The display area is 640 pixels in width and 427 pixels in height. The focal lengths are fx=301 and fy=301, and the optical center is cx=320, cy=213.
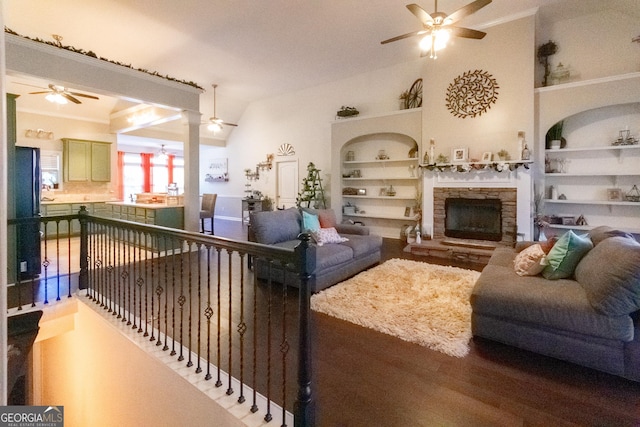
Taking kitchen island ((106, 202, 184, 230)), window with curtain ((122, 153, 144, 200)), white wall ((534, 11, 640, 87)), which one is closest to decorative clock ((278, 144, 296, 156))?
kitchen island ((106, 202, 184, 230))

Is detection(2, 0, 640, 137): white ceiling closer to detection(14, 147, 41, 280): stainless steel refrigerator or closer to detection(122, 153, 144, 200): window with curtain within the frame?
detection(14, 147, 41, 280): stainless steel refrigerator

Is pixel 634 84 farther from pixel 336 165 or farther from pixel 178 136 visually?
pixel 178 136

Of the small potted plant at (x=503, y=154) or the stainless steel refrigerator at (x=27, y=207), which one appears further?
the small potted plant at (x=503, y=154)

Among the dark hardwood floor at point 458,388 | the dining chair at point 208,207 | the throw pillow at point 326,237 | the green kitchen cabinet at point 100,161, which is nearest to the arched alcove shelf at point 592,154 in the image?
the throw pillow at point 326,237

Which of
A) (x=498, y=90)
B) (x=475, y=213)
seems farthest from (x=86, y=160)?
(x=498, y=90)

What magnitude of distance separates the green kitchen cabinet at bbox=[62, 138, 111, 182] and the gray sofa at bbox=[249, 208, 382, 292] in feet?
20.7

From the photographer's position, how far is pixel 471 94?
5.48 meters

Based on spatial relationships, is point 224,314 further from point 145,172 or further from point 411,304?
point 145,172

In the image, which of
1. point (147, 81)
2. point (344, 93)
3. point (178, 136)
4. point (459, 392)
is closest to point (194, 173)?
point (147, 81)

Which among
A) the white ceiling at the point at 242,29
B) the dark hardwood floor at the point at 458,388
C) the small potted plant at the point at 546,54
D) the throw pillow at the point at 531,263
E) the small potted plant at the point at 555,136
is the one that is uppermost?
the white ceiling at the point at 242,29

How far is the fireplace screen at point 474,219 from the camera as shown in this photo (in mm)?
5418

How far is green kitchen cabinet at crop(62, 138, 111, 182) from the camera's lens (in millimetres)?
7418

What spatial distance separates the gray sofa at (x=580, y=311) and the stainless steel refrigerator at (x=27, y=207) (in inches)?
206

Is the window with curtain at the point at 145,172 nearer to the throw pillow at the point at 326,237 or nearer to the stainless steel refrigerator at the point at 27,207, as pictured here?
the stainless steel refrigerator at the point at 27,207
